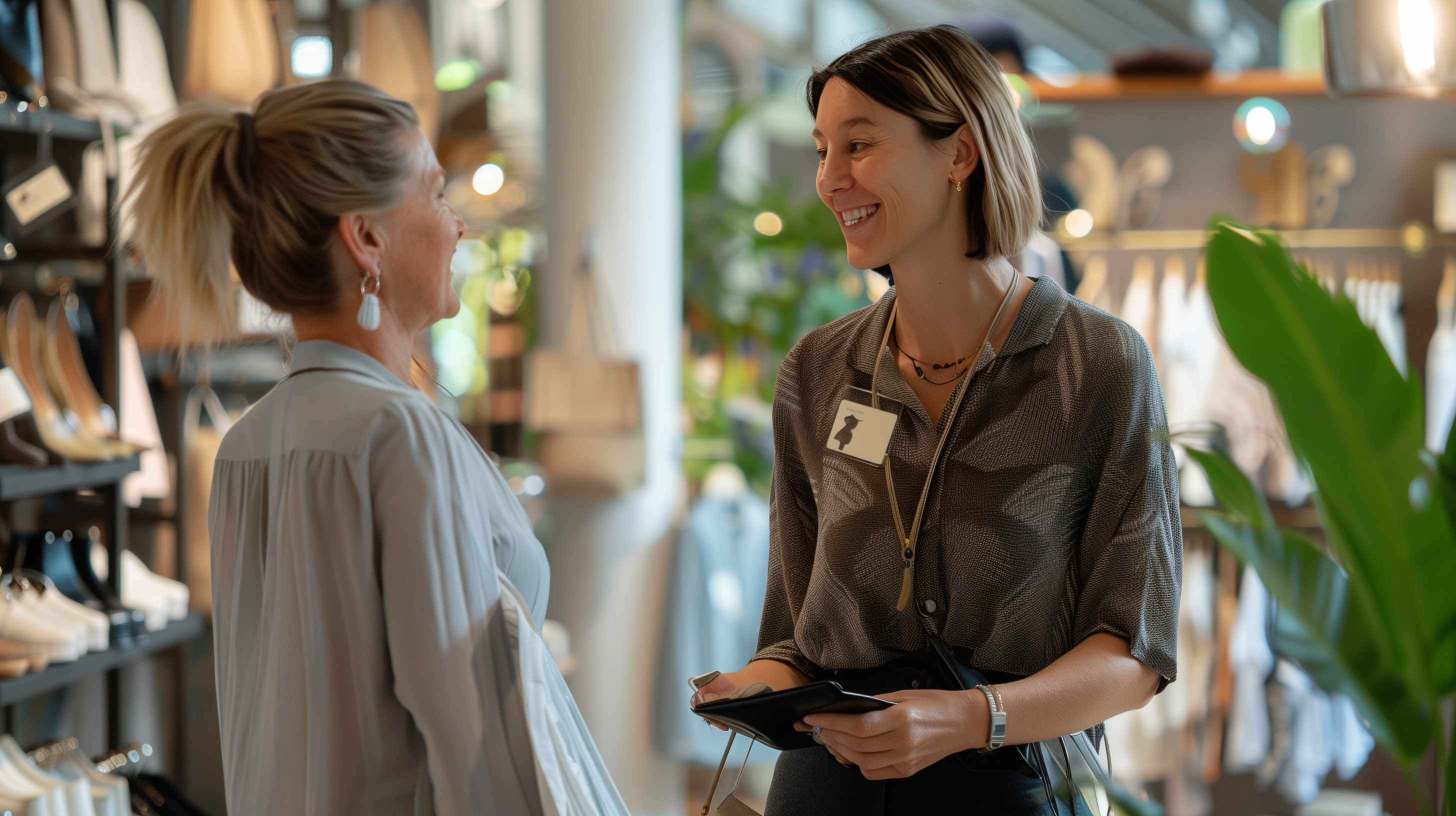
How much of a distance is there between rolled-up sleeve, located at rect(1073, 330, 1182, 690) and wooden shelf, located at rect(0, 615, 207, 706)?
2.01 m

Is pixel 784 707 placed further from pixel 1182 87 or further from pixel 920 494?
pixel 1182 87

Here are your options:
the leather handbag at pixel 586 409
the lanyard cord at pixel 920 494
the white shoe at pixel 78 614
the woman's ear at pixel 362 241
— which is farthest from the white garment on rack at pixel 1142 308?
the woman's ear at pixel 362 241

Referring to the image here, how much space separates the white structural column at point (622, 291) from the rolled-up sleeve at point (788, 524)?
97.6 inches

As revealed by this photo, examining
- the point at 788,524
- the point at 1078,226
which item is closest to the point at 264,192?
the point at 788,524

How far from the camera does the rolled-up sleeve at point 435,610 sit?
128cm

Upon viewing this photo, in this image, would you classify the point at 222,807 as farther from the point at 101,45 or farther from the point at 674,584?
the point at 101,45

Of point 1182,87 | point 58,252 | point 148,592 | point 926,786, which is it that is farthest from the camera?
point 1182,87

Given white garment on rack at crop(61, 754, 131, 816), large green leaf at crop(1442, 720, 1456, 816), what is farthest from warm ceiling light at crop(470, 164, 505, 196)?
large green leaf at crop(1442, 720, 1456, 816)

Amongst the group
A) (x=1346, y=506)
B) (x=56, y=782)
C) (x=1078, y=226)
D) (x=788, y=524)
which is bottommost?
(x=56, y=782)

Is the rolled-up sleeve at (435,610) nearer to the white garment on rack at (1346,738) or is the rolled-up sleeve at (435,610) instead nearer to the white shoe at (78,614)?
the white shoe at (78,614)

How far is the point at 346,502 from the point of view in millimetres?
1291

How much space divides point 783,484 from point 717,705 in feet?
1.19

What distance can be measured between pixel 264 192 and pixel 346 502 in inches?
14.7

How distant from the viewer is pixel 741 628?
4.29 metres
